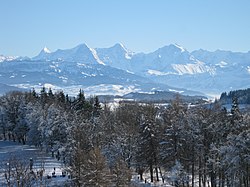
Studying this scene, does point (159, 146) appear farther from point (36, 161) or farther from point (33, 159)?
point (33, 159)

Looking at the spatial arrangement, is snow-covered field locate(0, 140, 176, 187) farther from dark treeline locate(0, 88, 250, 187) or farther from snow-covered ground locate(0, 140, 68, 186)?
dark treeline locate(0, 88, 250, 187)

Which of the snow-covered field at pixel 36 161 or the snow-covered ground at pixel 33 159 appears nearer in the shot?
the snow-covered field at pixel 36 161

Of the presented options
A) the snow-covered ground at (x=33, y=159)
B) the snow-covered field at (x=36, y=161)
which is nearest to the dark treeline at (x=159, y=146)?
the snow-covered field at (x=36, y=161)

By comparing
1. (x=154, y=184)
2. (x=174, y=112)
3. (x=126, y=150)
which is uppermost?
(x=174, y=112)

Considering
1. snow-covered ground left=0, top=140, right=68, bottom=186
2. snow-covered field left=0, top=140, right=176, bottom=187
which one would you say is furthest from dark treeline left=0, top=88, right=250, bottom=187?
snow-covered ground left=0, top=140, right=68, bottom=186

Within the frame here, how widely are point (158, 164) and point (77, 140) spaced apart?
13.1 m

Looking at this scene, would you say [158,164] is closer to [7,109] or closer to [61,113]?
[61,113]

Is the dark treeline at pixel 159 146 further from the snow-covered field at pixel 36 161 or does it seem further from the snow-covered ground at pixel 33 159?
the snow-covered ground at pixel 33 159

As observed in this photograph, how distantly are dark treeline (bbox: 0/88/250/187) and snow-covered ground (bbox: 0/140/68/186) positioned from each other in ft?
8.62

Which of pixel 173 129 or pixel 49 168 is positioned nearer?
pixel 173 129

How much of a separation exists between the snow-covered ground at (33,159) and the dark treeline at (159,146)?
2.63 meters

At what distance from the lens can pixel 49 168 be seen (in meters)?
76.9

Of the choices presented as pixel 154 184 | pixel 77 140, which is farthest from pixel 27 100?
pixel 154 184

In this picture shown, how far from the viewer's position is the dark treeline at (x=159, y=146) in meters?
52.1
